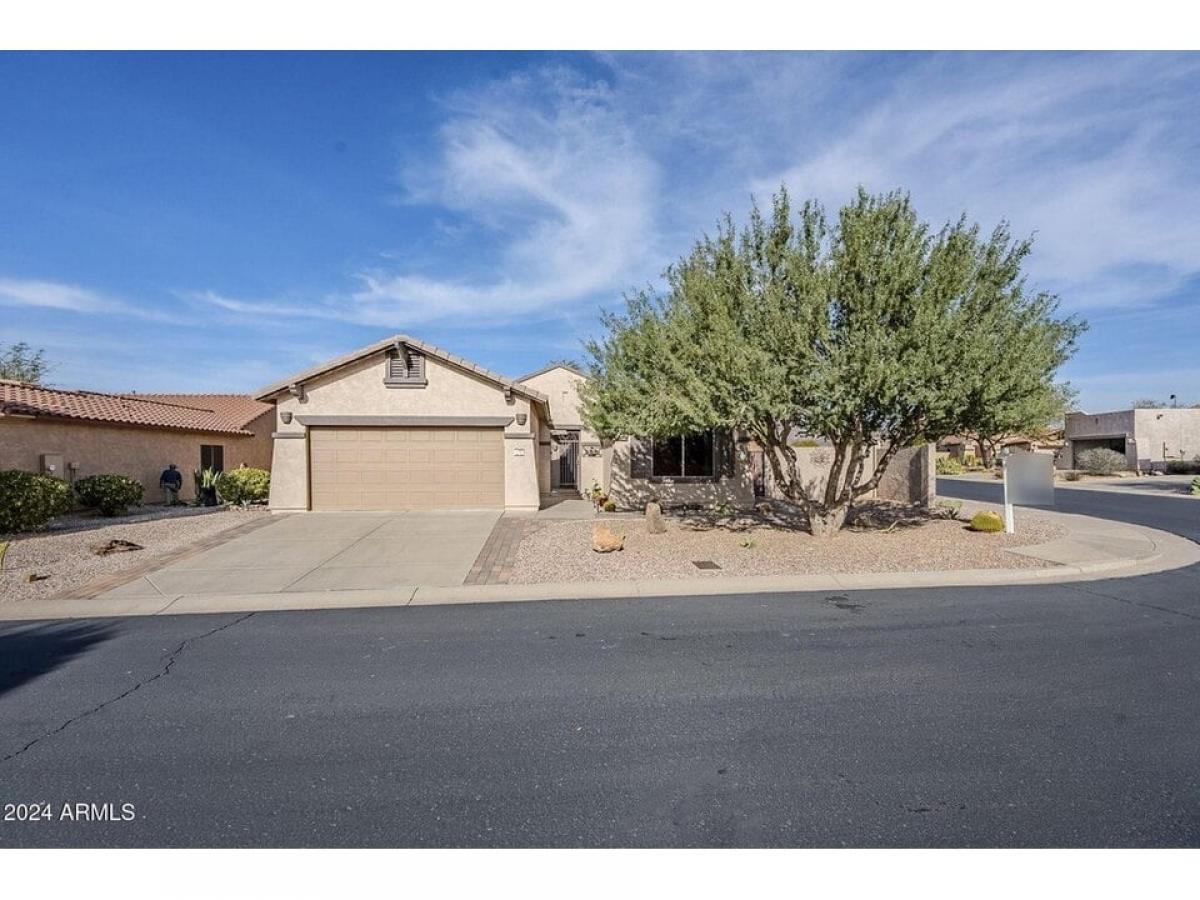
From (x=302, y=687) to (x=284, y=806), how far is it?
180 centimetres

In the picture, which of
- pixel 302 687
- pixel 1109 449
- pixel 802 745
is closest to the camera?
pixel 802 745

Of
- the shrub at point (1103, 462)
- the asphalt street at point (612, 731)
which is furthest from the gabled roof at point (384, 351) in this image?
the shrub at point (1103, 462)

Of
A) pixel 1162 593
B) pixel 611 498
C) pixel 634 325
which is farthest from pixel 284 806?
pixel 611 498

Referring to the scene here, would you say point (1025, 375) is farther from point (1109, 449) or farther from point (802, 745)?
point (1109, 449)

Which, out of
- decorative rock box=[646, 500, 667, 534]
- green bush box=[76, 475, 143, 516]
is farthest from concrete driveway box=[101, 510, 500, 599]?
green bush box=[76, 475, 143, 516]

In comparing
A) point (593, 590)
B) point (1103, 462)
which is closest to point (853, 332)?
point (593, 590)

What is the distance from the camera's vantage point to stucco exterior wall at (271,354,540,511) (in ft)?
52.7

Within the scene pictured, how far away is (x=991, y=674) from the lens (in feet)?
16.3

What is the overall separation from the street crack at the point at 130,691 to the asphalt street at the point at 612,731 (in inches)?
1.2

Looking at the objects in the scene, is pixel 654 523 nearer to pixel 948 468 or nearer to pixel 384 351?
pixel 384 351

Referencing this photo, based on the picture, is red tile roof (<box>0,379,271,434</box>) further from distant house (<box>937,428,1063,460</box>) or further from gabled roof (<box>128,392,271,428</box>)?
distant house (<box>937,428,1063,460</box>)

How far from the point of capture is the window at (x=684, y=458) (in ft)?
60.8

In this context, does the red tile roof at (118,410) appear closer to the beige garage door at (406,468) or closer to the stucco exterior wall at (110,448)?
the stucco exterior wall at (110,448)

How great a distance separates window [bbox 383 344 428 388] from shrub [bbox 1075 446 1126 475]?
38889 mm
